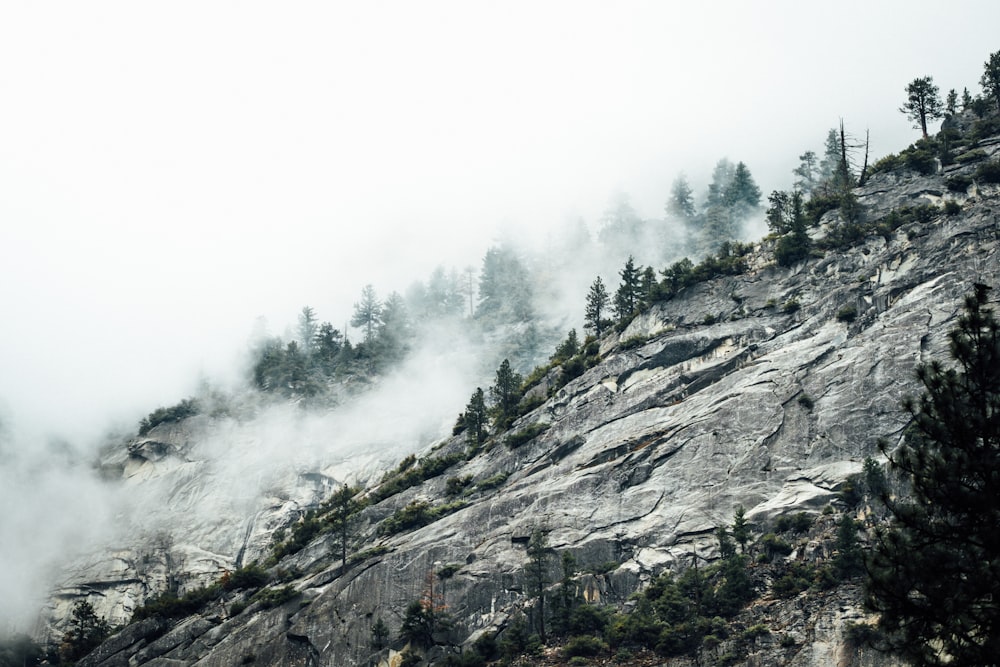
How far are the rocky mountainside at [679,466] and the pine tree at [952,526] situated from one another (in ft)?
67.9

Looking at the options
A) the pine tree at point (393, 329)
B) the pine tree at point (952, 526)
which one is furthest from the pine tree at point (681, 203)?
the pine tree at point (952, 526)

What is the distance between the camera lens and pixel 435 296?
6004 inches

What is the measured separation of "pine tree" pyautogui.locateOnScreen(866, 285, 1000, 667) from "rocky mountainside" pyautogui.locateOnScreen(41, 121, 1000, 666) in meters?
20.7

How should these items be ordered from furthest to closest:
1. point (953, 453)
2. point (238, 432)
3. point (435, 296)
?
1. point (435, 296)
2. point (238, 432)
3. point (953, 453)

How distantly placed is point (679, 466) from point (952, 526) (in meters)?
37.0

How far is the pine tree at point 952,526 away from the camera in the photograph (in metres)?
17.9

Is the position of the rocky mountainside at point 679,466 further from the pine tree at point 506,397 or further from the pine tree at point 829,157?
the pine tree at point 829,157

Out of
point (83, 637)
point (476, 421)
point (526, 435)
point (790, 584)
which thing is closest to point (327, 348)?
point (476, 421)

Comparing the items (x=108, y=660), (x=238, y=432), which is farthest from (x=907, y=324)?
(x=238, y=432)

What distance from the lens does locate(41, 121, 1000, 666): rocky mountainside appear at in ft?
164

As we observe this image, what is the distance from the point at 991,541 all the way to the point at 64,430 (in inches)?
4621

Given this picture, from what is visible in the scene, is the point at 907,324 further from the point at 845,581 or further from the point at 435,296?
the point at 435,296

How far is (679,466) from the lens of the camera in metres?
55.6

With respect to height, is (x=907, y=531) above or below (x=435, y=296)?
below
